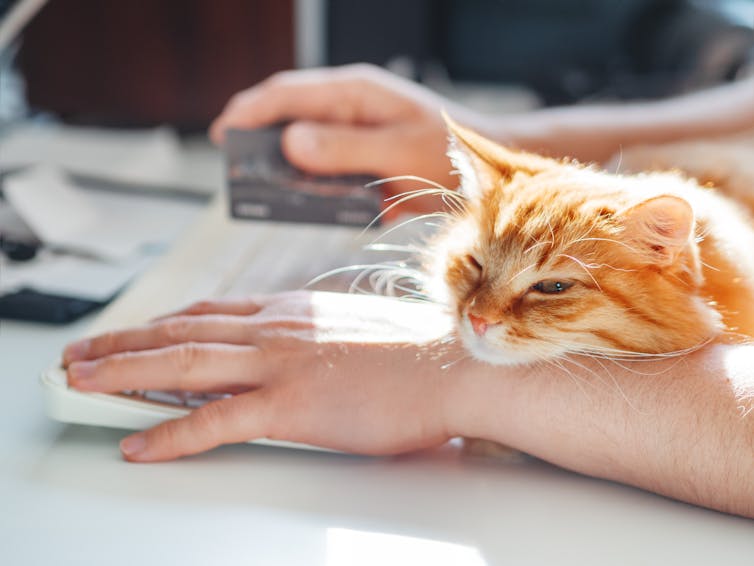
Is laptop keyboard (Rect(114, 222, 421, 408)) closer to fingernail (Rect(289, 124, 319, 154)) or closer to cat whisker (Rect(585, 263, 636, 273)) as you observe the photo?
fingernail (Rect(289, 124, 319, 154))

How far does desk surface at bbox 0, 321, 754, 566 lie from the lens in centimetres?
60

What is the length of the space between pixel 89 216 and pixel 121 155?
0.86 ft

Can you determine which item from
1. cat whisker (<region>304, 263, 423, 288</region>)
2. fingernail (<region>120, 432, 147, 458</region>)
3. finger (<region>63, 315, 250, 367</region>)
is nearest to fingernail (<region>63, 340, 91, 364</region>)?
finger (<region>63, 315, 250, 367</region>)

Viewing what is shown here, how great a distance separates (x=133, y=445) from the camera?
70 centimetres

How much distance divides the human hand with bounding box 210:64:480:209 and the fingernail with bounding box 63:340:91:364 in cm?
46

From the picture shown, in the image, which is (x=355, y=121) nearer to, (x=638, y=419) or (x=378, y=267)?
(x=378, y=267)

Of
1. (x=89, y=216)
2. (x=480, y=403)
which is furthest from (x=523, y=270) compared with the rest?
(x=89, y=216)

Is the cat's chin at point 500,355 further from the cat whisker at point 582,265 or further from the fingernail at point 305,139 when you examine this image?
the fingernail at point 305,139

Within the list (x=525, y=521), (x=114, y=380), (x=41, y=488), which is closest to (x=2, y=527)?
(x=41, y=488)

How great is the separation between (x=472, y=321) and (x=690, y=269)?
199 mm

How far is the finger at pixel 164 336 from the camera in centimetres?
77

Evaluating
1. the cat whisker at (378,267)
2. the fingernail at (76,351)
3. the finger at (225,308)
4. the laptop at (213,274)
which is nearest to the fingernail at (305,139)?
the laptop at (213,274)

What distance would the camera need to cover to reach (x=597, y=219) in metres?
0.73

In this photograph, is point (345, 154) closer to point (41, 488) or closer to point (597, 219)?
point (597, 219)
